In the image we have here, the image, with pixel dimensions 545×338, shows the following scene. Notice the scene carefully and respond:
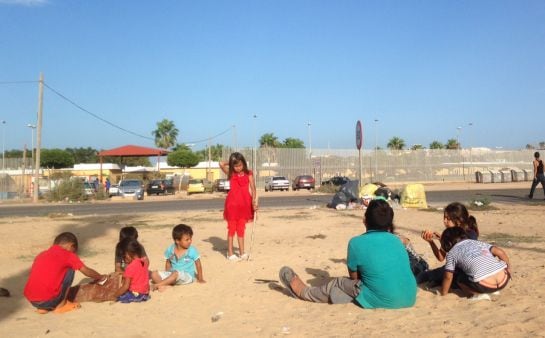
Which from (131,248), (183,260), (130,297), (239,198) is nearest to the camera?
(130,297)

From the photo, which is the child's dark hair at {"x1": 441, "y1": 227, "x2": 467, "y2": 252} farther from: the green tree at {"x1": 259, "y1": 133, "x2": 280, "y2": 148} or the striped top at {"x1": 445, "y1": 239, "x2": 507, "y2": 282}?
the green tree at {"x1": 259, "y1": 133, "x2": 280, "y2": 148}

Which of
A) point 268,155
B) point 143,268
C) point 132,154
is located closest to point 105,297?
point 143,268

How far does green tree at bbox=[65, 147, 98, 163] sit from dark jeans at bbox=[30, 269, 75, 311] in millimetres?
103959

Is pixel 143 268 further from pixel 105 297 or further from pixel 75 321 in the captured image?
pixel 75 321

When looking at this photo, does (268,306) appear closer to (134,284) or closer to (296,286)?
(296,286)

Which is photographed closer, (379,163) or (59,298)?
→ (59,298)

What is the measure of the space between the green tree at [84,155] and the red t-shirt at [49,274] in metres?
104

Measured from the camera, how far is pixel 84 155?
107688 mm

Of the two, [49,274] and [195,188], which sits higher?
[195,188]

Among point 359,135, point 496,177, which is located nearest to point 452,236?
point 359,135

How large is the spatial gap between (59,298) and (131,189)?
101ft

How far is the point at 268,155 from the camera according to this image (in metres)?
45.3

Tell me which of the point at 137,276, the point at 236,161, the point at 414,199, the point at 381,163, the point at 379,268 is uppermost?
the point at 381,163

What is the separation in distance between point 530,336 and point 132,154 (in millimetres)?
48554
